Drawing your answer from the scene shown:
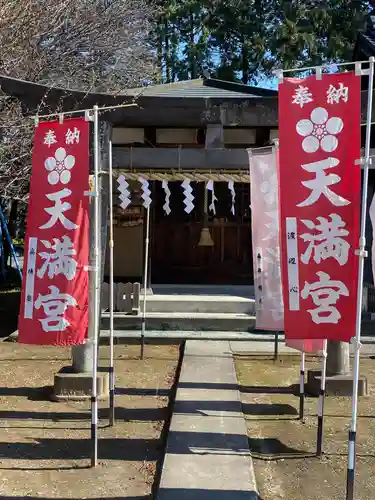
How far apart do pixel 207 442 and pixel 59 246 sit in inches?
90.3

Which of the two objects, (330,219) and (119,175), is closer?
(330,219)

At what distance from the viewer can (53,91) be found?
7.92 metres

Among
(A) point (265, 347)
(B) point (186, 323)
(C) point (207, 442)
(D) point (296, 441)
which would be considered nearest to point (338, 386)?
(D) point (296, 441)

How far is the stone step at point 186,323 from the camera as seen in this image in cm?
1077

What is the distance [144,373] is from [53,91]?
14.0 ft

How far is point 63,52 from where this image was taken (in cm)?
1477

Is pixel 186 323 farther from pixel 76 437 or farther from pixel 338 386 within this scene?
pixel 76 437

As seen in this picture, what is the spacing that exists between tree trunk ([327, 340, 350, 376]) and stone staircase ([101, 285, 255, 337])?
3.60m

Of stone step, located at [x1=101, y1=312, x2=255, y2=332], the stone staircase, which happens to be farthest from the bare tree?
the stone staircase

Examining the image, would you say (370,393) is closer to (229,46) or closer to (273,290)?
(273,290)

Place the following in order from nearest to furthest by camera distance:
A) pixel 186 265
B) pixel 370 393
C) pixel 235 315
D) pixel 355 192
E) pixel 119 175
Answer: pixel 355 192 < pixel 370 393 < pixel 119 175 < pixel 235 315 < pixel 186 265

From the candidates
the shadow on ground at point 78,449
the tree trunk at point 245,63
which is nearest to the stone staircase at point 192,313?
the shadow on ground at point 78,449

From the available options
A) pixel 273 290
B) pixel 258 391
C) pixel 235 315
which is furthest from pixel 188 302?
pixel 273 290

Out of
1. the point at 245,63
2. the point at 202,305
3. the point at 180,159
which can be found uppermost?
the point at 245,63
